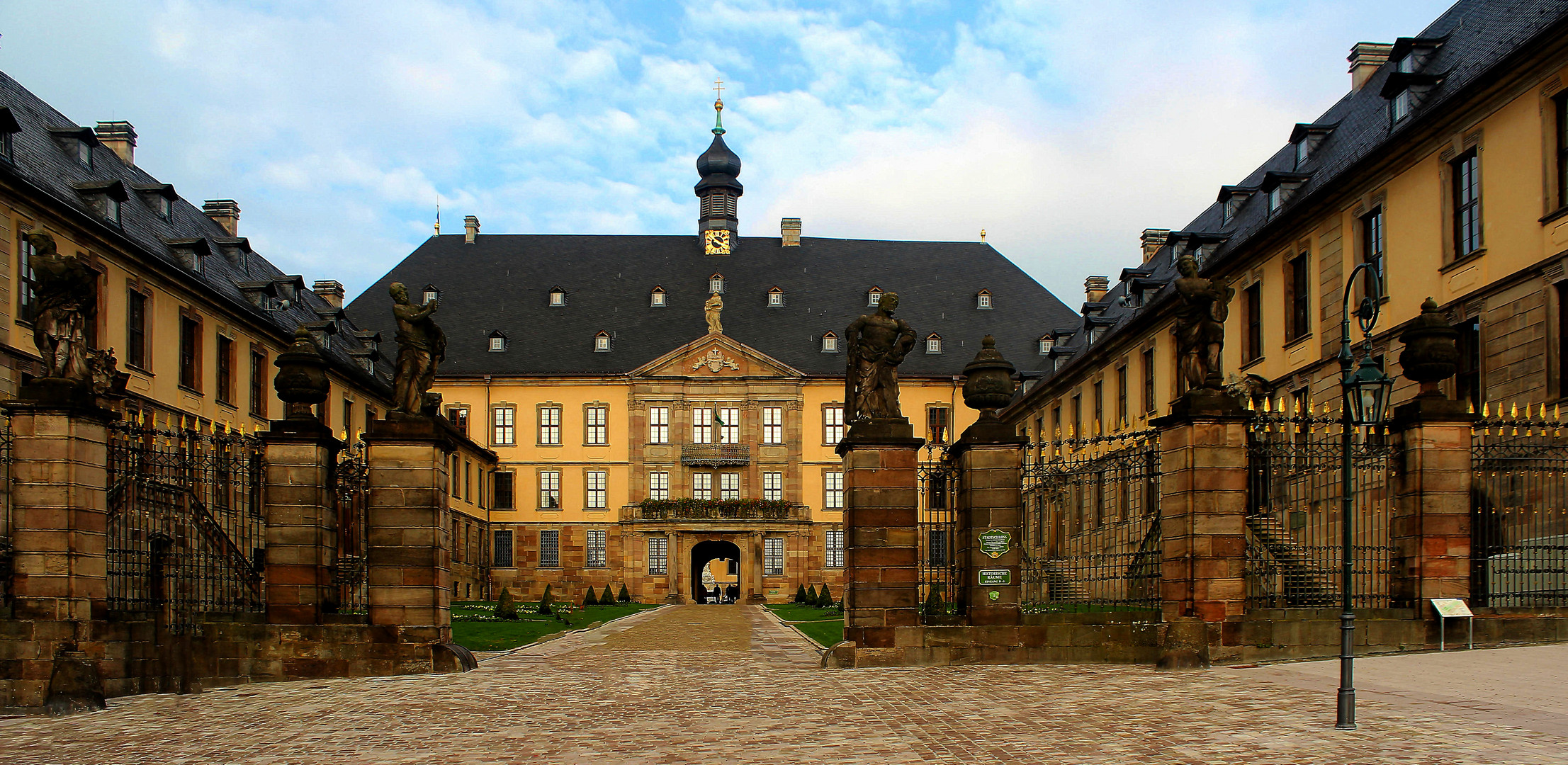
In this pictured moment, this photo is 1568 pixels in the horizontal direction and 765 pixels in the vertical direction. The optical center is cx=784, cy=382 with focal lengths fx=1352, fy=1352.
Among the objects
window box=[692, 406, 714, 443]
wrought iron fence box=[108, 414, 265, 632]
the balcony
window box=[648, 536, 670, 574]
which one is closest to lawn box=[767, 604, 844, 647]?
wrought iron fence box=[108, 414, 265, 632]

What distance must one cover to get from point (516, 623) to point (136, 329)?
12231 mm

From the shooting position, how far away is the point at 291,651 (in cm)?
1767

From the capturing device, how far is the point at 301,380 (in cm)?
1798

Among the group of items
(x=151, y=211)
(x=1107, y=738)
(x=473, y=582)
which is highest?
(x=151, y=211)

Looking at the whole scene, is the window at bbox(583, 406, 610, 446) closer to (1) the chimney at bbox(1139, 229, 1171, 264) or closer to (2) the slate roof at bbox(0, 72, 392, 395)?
(2) the slate roof at bbox(0, 72, 392, 395)

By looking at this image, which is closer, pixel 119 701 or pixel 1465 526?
pixel 119 701

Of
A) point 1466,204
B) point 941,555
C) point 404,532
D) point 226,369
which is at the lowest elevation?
point 941,555

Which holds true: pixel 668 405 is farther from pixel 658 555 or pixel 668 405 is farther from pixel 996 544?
pixel 996 544

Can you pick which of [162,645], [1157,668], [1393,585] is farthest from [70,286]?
[1393,585]

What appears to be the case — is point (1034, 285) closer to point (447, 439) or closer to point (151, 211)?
point (151, 211)

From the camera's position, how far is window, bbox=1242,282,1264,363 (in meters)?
34.6

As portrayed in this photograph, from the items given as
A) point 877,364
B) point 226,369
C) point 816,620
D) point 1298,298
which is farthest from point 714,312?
point 877,364

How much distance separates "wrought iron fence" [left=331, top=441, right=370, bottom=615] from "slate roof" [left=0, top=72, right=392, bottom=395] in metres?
14.0

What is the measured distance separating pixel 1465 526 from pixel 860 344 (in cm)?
828
